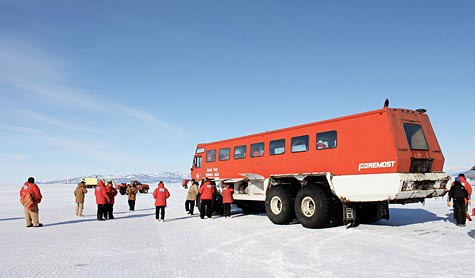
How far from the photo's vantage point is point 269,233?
10594 millimetres

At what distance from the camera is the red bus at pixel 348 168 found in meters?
9.85

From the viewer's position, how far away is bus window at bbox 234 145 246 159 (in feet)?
50.3

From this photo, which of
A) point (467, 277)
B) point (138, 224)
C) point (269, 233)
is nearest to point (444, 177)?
point (269, 233)

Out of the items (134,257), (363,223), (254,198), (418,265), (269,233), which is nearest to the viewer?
(418,265)

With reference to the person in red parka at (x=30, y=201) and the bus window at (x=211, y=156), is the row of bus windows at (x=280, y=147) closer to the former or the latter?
the bus window at (x=211, y=156)

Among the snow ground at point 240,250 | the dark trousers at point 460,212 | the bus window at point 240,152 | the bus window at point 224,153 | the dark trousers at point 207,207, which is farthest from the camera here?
the bus window at point 224,153

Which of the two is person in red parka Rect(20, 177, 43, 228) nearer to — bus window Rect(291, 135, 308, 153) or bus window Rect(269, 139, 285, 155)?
bus window Rect(269, 139, 285, 155)

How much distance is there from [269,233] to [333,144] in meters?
3.15

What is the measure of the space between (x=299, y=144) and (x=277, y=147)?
1.16m

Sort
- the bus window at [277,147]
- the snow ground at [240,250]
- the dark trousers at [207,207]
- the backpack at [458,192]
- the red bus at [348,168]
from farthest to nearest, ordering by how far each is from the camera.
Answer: the dark trousers at [207,207], the bus window at [277,147], the backpack at [458,192], the red bus at [348,168], the snow ground at [240,250]

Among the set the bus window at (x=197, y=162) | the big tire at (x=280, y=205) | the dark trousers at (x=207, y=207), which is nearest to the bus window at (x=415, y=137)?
the big tire at (x=280, y=205)

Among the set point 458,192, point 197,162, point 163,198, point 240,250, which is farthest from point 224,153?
point 458,192

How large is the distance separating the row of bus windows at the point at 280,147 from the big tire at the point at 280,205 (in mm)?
1377

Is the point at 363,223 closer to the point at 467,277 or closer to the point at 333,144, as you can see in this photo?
the point at 333,144
